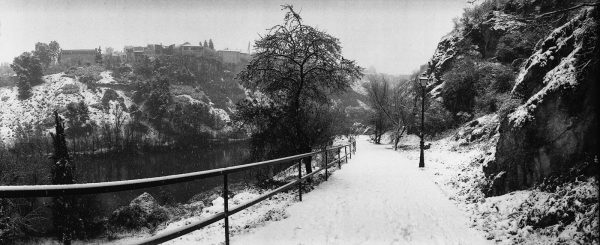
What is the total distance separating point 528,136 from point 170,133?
159728 mm

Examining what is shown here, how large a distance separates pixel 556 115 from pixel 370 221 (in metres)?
3.62

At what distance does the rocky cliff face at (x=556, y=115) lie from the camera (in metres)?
4.83

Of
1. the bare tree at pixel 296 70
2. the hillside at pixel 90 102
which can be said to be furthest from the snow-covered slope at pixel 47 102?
the bare tree at pixel 296 70

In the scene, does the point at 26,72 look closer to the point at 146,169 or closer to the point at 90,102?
the point at 90,102

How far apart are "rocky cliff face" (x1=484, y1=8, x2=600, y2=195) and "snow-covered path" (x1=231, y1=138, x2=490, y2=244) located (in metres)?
1.51

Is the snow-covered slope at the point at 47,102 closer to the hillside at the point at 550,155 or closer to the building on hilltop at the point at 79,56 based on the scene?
the building on hilltop at the point at 79,56

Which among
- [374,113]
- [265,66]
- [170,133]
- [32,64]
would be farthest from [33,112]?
[265,66]

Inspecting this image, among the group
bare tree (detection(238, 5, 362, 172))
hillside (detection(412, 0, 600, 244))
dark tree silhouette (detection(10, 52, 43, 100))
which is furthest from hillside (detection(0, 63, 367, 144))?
hillside (detection(412, 0, 600, 244))

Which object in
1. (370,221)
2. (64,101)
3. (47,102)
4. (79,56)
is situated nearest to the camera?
(370,221)

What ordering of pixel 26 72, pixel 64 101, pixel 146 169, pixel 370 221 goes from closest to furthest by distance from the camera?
1. pixel 370 221
2. pixel 146 169
3. pixel 64 101
4. pixel 26 72

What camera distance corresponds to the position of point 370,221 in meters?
5.81

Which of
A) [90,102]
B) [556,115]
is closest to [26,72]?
[90,102]

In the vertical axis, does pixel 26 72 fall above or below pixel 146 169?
above

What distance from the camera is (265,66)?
12.0m
